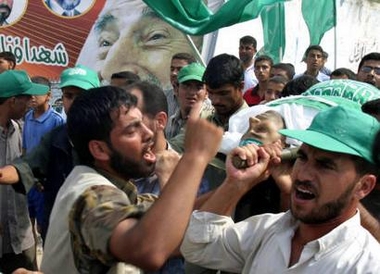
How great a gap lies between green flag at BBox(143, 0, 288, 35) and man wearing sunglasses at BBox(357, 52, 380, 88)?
38.8 inches

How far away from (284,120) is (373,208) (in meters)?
0.43

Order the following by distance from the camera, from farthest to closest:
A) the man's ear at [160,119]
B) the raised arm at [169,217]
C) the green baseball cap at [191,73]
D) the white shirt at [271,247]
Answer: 1. the green baseball cap at [191,73]
2. the man's ear at [160,119]
3. the white shirt at [271,247]
4. the raised arm at [169,217]

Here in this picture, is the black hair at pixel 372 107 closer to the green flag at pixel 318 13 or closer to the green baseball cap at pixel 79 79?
the green baseball cap at pixel 79 79

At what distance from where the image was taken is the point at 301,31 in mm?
9602

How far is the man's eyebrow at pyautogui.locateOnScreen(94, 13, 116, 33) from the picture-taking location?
771cm

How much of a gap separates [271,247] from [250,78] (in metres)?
5.05

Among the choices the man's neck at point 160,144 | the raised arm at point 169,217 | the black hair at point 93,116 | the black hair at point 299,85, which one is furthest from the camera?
the black hair at point 299,85

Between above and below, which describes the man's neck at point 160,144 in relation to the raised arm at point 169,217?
below

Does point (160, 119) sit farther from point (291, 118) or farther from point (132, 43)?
point (132, 43)

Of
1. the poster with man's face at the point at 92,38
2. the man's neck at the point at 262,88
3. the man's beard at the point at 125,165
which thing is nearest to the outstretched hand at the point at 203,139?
the man's beard at the point at 125,165

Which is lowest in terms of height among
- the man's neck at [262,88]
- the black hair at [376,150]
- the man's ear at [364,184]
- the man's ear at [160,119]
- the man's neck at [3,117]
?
the man's neck at [3,117]

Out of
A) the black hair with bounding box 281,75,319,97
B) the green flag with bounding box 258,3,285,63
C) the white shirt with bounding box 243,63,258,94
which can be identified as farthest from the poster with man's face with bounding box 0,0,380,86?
the black hair with bounding box 281,75,319,97

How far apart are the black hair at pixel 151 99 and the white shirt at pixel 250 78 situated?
3.58m

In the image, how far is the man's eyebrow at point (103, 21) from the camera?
304 inches
